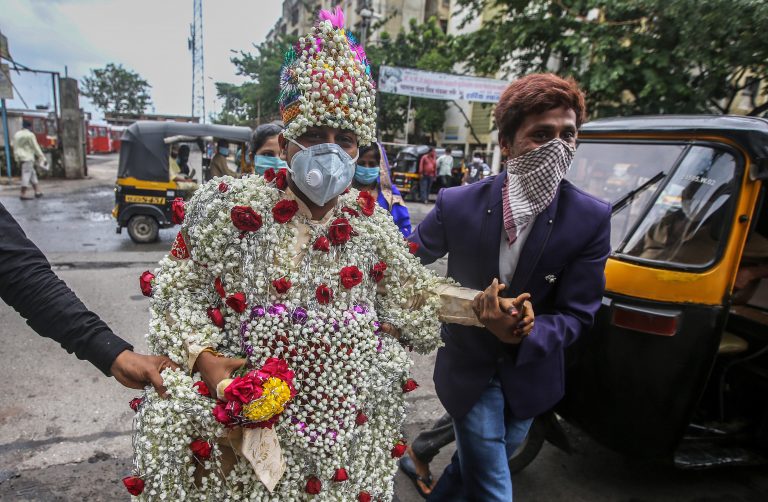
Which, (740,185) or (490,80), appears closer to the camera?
(740,185)

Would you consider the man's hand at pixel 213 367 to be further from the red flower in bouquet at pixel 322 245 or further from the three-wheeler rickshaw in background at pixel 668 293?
the three-wheeler rickshaw in background at pixel 668 293

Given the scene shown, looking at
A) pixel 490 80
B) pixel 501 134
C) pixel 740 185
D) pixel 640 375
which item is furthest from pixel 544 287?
pixel 490 80

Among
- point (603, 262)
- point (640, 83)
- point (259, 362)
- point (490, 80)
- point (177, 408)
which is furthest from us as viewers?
point (490, 80)

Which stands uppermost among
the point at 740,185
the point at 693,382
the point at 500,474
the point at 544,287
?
the point at 740,185

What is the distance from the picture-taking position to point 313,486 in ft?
4.88

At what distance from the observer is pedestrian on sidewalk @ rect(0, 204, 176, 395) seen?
4.16 ft

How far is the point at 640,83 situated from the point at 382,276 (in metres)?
8.45

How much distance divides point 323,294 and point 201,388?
428 millimetres

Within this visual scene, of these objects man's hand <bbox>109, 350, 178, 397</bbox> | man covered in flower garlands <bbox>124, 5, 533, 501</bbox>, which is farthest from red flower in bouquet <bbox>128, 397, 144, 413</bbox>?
man's hand <bbox>109, 350, 178, 397</bbox>

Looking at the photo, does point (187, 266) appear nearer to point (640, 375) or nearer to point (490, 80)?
point (640, 375)

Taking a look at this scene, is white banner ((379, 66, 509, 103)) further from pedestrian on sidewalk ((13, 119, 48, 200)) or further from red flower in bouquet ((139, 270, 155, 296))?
red flower in bouquet ((139, 270, 155, 296))

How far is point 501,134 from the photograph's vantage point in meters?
1.95

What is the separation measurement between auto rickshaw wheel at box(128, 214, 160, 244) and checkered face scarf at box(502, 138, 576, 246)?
26.7 ft

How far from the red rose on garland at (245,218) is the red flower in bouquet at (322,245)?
0.60ft
